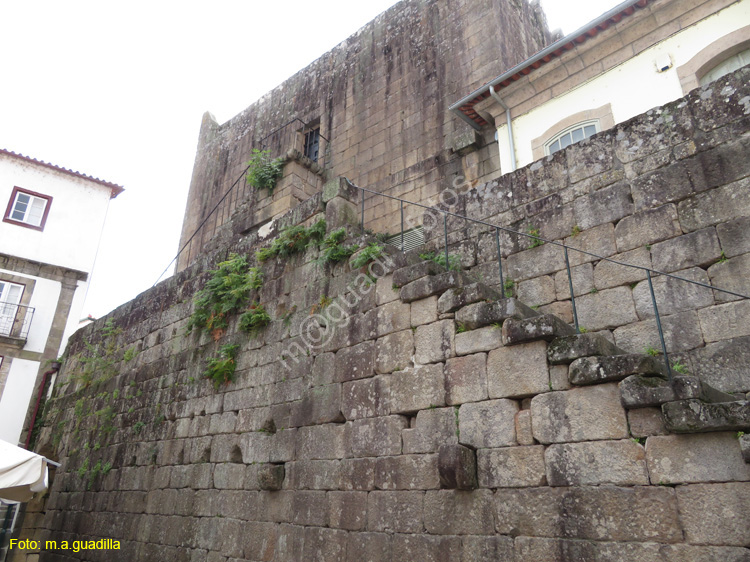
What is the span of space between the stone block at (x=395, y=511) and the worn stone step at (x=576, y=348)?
1.67m

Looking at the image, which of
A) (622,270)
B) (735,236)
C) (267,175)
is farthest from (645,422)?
(267,175)

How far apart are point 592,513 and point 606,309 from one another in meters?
1.80

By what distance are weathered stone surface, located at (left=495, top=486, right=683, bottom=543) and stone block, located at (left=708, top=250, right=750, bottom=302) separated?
1710mm

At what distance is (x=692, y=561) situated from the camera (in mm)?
3145

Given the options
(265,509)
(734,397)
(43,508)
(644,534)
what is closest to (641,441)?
(644,534)

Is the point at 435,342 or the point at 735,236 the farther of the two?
the point at 435,342

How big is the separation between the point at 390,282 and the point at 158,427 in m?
4.97

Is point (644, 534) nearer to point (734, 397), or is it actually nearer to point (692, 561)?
point (692, 561)

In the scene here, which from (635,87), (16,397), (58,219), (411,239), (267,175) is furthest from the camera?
(58,219)

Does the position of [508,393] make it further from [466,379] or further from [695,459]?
[695,459]

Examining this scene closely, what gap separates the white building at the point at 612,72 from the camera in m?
6.79

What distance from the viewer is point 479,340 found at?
4633mm

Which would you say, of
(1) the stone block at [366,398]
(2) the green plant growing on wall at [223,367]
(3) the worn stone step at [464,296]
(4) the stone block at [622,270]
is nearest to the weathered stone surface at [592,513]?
(1) the stone block at [366,398]

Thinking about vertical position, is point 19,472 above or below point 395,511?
above
